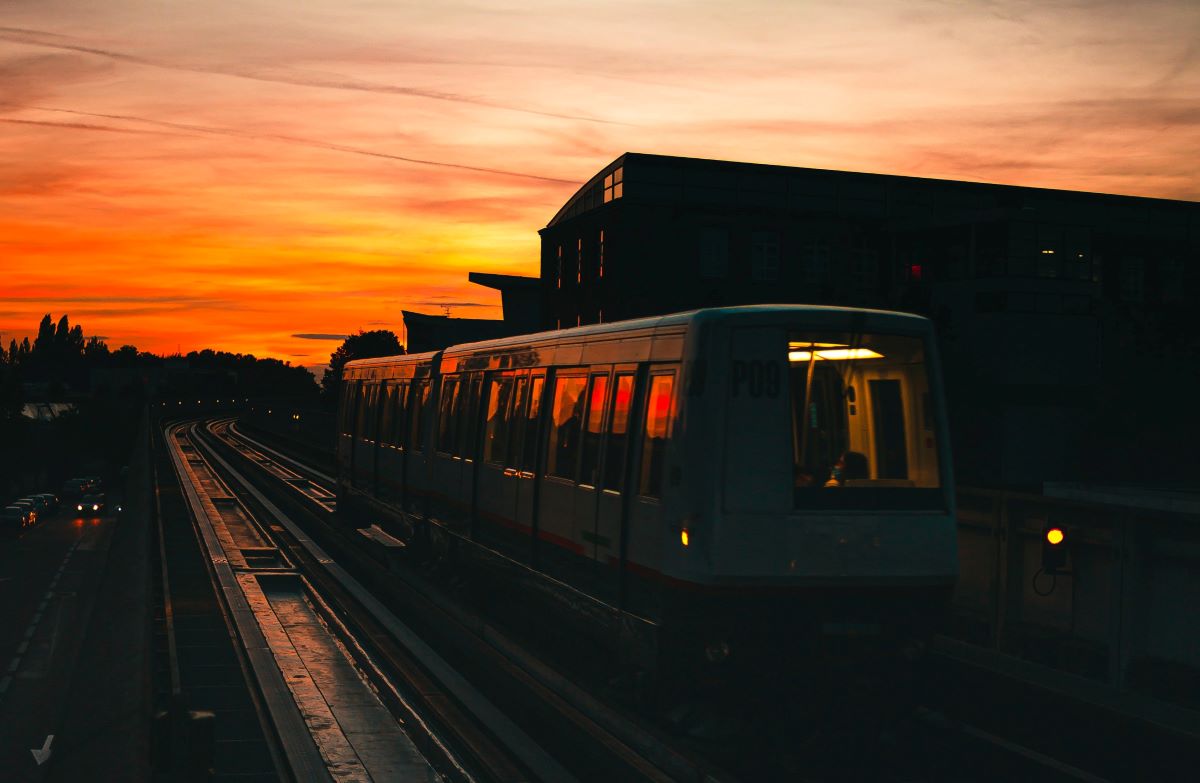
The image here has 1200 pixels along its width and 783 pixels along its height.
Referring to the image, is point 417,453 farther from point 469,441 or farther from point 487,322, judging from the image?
point 487,322

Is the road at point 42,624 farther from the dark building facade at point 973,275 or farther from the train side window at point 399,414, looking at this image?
the dark building facade at point 973,275

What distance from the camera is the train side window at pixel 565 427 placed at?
13297 mm

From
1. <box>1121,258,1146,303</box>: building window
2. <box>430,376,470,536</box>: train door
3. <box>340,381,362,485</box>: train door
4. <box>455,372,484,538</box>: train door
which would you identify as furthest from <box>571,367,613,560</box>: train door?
<box>1121,258,1146,303</box>: building window

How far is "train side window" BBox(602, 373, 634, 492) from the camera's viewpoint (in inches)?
Result: 463

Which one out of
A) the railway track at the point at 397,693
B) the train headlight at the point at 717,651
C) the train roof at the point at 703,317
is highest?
the train roof at the point at 703,317

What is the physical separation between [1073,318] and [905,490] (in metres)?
45.3

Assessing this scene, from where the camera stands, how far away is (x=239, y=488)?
51531 mm

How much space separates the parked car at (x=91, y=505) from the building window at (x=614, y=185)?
59111 mm

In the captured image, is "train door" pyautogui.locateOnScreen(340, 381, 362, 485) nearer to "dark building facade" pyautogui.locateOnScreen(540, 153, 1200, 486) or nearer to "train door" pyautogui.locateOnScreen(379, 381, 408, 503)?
"train door" pyautogui.locateOnScreen(379, 381, 408, 503)

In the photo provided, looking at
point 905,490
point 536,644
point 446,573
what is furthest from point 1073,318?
point 905,490

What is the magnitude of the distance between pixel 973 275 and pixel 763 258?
33.4 ft

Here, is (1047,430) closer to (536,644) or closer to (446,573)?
(446,573)

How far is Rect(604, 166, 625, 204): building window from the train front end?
51.0 meters

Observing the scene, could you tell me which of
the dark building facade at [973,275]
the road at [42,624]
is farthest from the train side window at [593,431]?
the dark building facade at [973,275]
